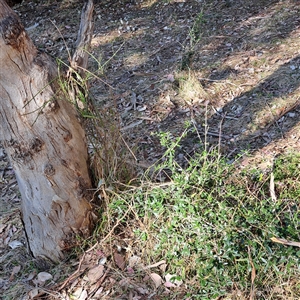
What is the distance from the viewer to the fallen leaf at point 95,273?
3005mm

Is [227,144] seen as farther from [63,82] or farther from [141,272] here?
[63,82]

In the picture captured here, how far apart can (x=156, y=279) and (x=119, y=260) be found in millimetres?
315

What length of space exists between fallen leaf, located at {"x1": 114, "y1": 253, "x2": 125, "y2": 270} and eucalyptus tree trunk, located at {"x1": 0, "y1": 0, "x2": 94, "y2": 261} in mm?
287

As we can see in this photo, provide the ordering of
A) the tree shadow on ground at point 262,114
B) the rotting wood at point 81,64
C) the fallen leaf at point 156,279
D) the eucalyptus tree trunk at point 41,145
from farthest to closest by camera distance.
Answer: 1. the tree shadow on ground at point 262,114
2. the fallen leaf at point 156,279
3. the rotting wood at point 81,64
4. the eucalyptus tree trunk at point 41,145

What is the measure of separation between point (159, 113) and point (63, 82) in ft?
7.78

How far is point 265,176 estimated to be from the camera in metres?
3.42

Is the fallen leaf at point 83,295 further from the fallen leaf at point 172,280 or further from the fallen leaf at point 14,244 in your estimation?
the fallen leaf at point 14,244

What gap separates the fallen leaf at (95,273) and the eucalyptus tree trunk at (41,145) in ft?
0.82

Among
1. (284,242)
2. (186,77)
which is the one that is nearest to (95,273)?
(284,242)

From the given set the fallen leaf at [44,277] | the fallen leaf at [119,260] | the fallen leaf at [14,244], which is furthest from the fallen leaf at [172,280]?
the fallen leaf at [14,244]

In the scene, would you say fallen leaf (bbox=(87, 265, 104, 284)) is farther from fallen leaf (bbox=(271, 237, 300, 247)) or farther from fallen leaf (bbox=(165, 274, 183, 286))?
fallen leaf (bbox=(271, 237, 300, 247))

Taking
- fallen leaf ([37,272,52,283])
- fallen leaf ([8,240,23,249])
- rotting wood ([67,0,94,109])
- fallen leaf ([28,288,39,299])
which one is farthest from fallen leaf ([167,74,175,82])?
fallen leaf ([28,288,39,299])

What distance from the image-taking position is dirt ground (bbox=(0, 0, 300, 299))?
4.07 metres

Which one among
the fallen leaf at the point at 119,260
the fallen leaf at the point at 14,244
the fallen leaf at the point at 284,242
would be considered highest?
the fallen leaf at the point at 14,244
